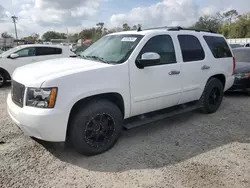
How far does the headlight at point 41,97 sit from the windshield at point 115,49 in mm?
1143

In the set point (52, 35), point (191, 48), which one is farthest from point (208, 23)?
point (191, 48)

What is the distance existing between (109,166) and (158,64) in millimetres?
1936

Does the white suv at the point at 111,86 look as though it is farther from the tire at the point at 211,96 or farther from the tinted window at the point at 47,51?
the tinted window at the point at 47,51

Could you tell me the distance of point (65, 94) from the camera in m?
3.10

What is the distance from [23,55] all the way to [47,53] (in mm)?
956

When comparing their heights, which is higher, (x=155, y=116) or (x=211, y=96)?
(x=211, y=96)

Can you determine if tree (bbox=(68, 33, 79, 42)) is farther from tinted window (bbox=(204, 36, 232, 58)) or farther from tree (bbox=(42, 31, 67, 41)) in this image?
tinted window (bbox=(204, 36, 232, 58))

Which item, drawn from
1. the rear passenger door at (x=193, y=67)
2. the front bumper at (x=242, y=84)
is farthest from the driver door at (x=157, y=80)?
the front bumper at (x=242, y=84)

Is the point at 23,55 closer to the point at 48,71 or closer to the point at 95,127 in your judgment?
the point at 48,71

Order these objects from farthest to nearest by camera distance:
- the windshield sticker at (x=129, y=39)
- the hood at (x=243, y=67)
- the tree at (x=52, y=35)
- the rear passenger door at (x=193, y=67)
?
the tree at (x=52, y=35) < the hood at (x=243, y=67) < the rear passenger door at (x=193, y=67) < the windshield sticker at (x=129, y=39)

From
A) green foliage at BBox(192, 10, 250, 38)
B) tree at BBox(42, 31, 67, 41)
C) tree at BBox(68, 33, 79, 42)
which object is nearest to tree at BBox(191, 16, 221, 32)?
green foliage at BBox(192, 10, 250, 38)

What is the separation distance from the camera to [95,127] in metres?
3.49

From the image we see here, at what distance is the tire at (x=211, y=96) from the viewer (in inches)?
207

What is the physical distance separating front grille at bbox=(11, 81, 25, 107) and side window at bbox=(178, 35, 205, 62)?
298 cm
